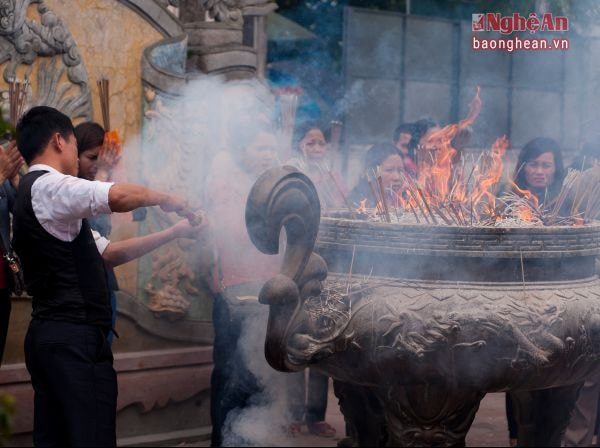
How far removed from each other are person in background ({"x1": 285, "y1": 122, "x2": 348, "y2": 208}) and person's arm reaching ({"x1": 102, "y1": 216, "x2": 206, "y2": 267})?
52 centimetres

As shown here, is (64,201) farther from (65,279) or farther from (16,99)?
(16,99)

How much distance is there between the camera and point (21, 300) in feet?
14.9

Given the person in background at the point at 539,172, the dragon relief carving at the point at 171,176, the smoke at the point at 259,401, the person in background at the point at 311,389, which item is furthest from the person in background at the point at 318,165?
the person in background at the point at 539,172

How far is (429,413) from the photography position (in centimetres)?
331

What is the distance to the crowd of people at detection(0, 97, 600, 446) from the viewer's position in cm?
303

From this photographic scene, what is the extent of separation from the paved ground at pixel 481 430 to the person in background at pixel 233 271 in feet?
1.65

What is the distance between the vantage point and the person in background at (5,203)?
11.5ft

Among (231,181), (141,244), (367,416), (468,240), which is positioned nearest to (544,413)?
(367,416)

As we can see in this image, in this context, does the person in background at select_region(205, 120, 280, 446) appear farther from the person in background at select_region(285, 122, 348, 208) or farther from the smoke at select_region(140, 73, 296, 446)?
the person in background at select_region(285, 122, 348, 208)

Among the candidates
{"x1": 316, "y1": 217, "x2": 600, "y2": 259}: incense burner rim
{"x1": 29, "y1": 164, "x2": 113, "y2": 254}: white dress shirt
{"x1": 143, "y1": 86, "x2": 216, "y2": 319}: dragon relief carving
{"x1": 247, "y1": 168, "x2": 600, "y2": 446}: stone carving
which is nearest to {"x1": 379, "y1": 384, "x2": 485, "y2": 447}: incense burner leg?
{"x1": 247, "y1": 168, "x2": 600, "y2": 446}: stone carving

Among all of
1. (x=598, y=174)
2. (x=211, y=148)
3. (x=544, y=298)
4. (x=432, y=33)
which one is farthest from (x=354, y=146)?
(x=544, y=298)

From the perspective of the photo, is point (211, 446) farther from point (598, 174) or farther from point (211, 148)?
point (598, 174)

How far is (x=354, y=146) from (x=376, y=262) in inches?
131

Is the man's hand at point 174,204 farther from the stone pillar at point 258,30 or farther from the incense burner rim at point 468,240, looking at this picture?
the stone pillar at point 258,30
